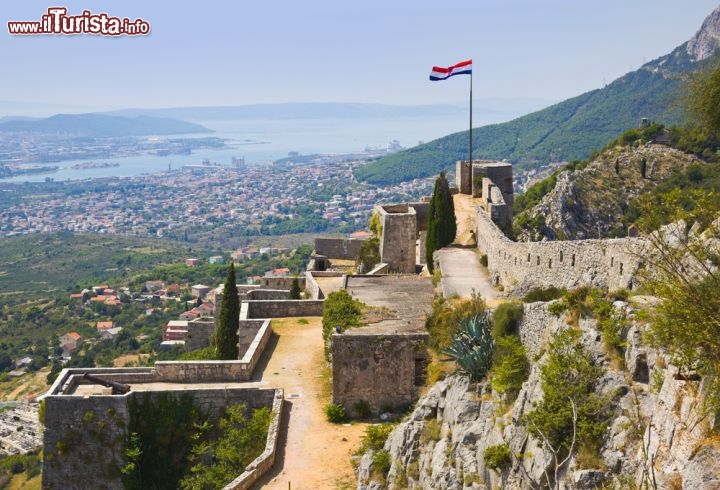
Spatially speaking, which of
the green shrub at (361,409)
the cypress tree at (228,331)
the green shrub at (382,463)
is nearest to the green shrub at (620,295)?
the green shrub at (382,463)

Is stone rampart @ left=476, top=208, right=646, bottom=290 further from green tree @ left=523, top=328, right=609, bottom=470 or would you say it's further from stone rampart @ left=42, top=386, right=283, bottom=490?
stone rampart @ left=42, top=386, right=283, bottom=490

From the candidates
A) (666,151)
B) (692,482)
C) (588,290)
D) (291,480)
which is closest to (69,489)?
(291,480)

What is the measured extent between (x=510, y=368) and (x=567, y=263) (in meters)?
3.22

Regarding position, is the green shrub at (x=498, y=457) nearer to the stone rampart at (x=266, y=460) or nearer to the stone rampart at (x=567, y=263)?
the stone rampart at (x=567, y=263)

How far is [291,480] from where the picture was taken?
14711mm

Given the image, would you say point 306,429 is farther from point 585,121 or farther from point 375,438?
point 585,121

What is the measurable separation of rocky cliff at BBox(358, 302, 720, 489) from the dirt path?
2.98 ft

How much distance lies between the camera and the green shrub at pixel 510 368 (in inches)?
501

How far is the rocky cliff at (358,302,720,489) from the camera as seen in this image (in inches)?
335

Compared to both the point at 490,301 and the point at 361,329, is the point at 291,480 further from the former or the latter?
the point at 490,301

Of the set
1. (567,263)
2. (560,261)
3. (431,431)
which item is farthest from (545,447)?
(560,261)

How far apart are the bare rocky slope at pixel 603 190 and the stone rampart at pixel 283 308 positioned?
19306 mm

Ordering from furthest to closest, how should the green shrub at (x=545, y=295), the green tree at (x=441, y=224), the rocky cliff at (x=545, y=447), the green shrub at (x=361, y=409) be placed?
the green tree at (x=441, y=224) < the green shrub at (x=361, y=409) < the green shrub at (x=545, y=295) < the rocky cliff at (x=545, y=447)

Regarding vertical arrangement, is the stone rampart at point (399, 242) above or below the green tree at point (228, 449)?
above
